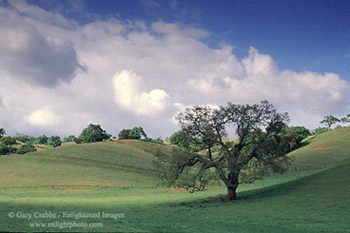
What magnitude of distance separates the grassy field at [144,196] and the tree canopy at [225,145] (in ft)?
12.9

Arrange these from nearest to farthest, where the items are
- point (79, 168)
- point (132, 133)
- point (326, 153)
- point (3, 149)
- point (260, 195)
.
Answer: point (260, 195), point (79, 168), point (326, 153), point (3, 149), point (132, 133)

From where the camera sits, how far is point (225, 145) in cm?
4278

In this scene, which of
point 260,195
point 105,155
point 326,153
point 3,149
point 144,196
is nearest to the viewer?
point 260,195

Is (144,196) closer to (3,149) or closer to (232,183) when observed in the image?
(232,183)

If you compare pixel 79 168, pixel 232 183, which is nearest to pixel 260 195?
pixel 232 183

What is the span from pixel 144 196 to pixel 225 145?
2175cm

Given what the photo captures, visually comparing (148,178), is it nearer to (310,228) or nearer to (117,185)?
(117,185)

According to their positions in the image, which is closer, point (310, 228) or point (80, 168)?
point (310, 228)

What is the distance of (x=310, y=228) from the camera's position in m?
23.5

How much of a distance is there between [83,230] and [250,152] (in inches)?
1221

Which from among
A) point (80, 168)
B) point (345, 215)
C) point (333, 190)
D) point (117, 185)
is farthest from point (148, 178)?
point (345, 215)

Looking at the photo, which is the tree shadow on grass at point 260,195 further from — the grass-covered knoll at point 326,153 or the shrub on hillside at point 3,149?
the shrub on hillside at point 3,149

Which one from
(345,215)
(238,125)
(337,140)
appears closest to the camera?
(345,215)

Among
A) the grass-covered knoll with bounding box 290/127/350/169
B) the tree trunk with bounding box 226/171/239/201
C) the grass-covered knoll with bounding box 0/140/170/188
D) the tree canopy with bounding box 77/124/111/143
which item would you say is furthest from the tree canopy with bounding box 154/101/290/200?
the tree canopy with bounding box 77/124/111/143
